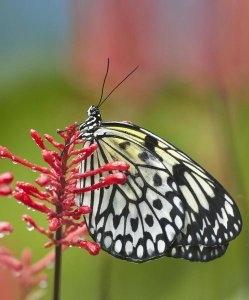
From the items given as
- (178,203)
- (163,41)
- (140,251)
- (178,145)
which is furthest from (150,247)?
(178,145)

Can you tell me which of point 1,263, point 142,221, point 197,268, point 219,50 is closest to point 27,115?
point 197,268

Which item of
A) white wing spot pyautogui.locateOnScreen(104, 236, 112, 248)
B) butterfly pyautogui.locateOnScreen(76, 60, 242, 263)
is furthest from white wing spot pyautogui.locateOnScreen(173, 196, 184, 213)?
white wing spot pyautogui.locateOnScreen(104, 236, 112, 248)

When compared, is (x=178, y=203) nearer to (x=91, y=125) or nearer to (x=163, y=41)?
(x=91, y=125)

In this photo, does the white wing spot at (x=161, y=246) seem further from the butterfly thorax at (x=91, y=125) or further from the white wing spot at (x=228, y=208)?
the butterfly thorax at (x=91, y=125)

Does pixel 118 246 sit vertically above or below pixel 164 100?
below

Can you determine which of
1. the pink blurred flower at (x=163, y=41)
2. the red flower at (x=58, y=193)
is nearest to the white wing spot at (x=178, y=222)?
the red flower at (x=58, y=193)

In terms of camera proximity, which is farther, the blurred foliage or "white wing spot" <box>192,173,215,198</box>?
the blurred foliage

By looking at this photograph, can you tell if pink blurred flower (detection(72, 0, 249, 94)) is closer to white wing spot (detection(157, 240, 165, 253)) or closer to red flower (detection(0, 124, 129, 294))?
white wing spot (detection(157, 240, 165, 253))
